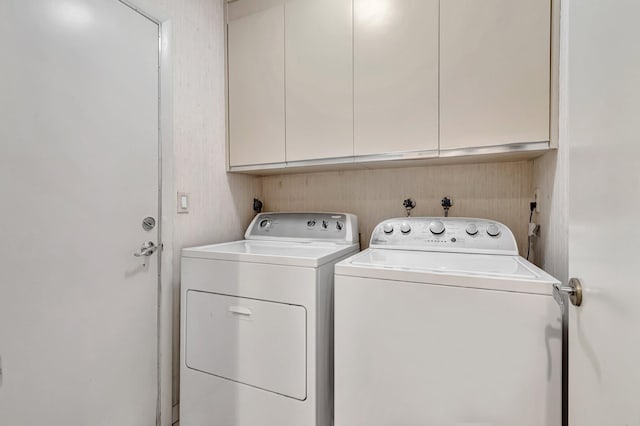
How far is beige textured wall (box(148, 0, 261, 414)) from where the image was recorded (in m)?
1.64

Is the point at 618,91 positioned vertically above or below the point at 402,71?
below

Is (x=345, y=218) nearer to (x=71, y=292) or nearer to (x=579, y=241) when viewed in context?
(x=579, y=241)

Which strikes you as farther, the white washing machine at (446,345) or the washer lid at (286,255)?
the washer lid at (286,255)

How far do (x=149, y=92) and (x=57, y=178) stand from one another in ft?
1.97

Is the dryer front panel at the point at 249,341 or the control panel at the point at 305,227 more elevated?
the control panel at the point at 305,227

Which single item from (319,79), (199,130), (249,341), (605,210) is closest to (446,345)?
(605,210)

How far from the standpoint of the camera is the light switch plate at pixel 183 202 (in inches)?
64.9

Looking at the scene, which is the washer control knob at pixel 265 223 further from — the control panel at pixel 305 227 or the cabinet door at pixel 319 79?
the cabinet door at pixel 319 79

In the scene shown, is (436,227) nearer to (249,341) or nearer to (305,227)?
(305,227)

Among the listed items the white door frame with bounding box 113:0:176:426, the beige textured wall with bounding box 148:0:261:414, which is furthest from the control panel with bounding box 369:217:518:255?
the white door frame with bounding box 113:0:176:426

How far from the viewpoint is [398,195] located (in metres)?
1.89

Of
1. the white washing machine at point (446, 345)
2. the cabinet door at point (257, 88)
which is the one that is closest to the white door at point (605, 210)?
the white washing machine at point (446, 345)

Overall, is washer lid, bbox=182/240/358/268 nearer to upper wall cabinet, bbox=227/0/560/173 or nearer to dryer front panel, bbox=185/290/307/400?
dryer front panel, bbox=185/290/307/400

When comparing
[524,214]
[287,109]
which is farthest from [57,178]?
[524,214]
